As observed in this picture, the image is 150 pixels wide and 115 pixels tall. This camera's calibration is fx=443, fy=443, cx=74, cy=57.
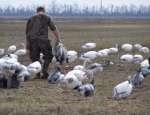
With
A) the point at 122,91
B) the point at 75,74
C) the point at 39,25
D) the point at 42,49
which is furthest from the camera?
the point at 42,49

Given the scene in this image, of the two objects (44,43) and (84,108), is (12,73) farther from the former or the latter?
(84,108)

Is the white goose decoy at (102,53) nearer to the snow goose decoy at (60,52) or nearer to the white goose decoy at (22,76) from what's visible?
the snow goose decoy at (60,52)

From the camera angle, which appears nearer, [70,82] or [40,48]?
[70,82]

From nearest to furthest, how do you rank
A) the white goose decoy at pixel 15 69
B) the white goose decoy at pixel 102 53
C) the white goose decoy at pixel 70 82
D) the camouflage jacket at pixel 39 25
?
the white goose decoy at pixel 70 82, the white goose decoy at pixel 15 69, the camouflage jacket at pixel 39 25, the white goose decoy at pixel 102 53

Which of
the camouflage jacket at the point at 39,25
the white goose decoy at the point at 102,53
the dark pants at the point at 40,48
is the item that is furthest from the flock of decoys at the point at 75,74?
the white goose decoy at the point at 102,53

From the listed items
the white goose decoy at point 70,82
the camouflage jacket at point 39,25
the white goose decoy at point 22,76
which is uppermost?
the camouflage jacket at point 39,25

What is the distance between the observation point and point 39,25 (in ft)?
45.3

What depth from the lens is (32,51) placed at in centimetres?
1409

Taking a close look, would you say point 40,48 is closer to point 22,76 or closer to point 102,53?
point 22,76

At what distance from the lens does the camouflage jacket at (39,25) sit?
45.3 ft

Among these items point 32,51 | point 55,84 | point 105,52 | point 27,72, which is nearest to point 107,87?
point 55,84

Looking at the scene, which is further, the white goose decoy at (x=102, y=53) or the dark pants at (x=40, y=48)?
the white goose decoy at (x=102, y=53)

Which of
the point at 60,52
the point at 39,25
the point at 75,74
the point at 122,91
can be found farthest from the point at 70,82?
the point at 39,25

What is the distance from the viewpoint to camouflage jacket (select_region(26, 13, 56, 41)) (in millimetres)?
13797
